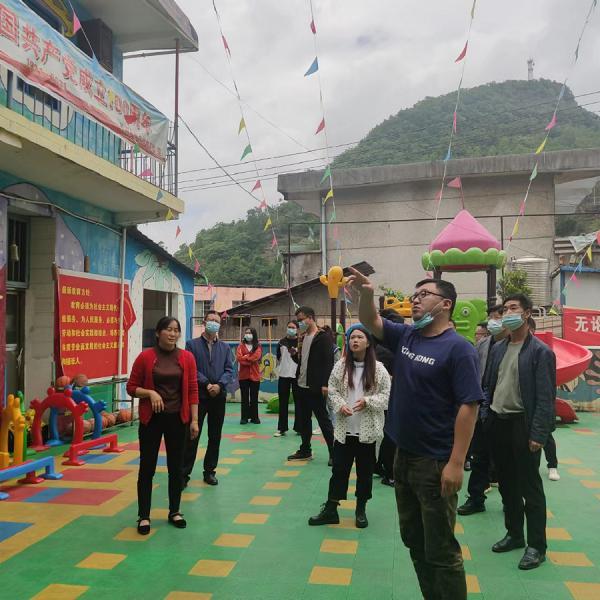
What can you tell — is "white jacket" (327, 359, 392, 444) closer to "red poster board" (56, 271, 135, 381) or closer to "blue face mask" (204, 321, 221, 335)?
"blue face mask" (204, 321, 221, 335)

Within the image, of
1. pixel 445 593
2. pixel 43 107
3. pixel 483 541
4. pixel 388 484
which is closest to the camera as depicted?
pixel 445 593

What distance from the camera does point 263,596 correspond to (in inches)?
126

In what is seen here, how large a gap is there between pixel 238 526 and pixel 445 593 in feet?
7.15

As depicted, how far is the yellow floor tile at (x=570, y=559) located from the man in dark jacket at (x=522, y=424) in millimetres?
152

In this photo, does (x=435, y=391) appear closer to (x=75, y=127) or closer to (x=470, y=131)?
(x=75, y=127)

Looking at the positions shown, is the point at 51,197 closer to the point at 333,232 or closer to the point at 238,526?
the point at 238,526

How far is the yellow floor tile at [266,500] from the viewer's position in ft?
16.3

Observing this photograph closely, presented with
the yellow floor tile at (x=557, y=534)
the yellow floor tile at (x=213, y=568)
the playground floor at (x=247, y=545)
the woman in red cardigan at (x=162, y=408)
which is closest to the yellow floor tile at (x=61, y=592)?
the playground floor at (x=247, y=545)

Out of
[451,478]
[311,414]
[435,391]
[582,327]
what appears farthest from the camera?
[582,327]

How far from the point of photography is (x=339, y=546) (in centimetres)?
397

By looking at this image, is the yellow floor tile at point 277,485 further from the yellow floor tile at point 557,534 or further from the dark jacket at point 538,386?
the dark jacket at point 538,386

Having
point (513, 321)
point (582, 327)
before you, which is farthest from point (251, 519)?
point (582, 327)

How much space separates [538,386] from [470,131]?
986 inches

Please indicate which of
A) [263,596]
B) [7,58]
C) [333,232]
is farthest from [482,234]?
[333,232]
